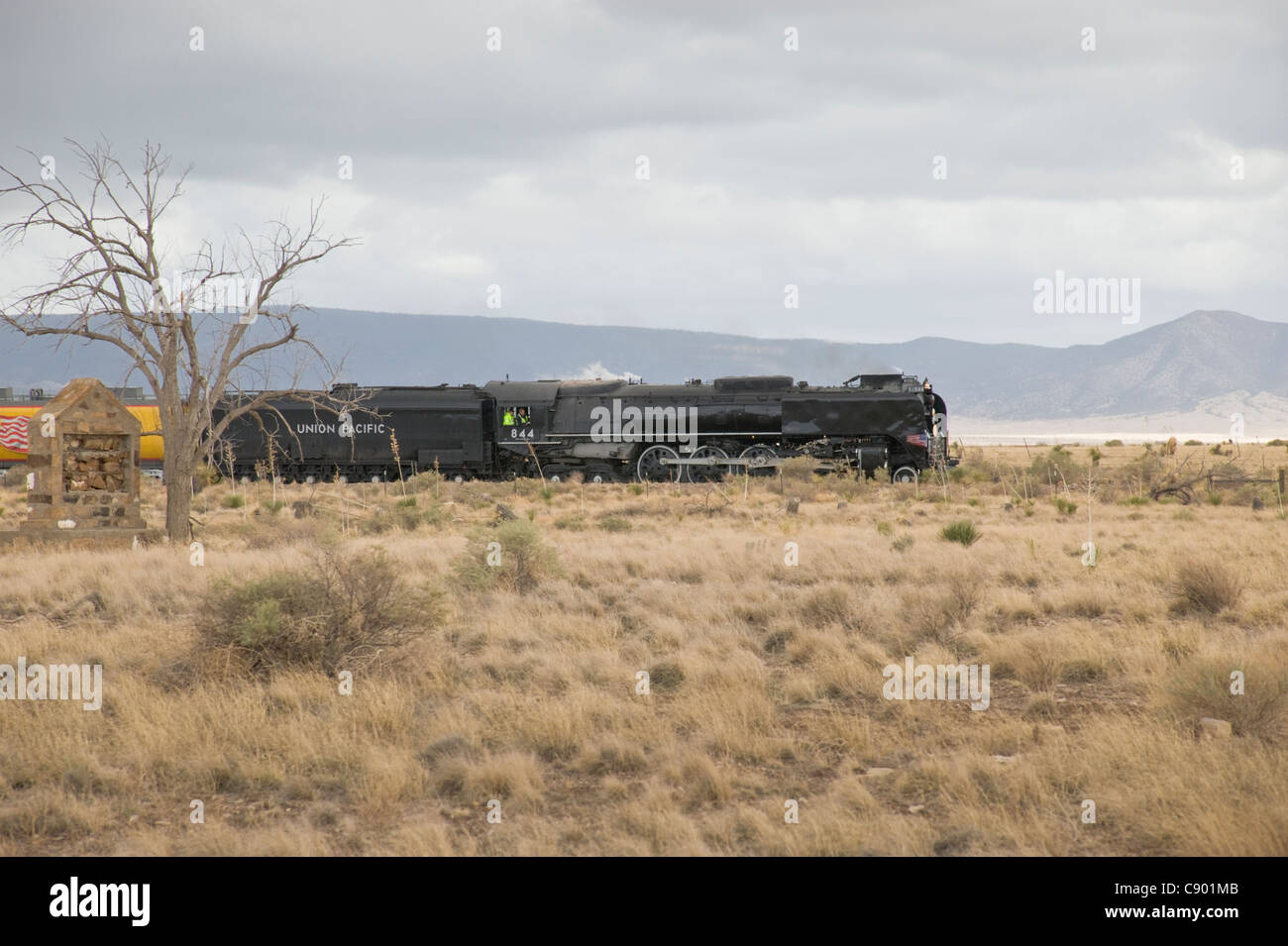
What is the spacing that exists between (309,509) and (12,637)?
49.1 feet

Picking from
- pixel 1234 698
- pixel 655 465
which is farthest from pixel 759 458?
pixel 1234 698

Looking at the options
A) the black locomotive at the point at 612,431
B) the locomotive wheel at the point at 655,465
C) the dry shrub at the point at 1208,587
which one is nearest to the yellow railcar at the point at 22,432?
the black locomotive at the point at 612,431

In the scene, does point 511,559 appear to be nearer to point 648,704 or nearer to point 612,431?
point 648,704

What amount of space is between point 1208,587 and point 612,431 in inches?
1013

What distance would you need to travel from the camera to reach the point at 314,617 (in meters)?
10.1

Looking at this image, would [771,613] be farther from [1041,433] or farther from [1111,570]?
[1041,433]

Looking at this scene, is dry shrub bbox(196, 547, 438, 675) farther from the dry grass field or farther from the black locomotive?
the black locomotive

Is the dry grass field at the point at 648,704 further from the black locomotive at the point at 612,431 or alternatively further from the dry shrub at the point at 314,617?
the black locomotive at the point at 612,431

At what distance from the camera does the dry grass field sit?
21.6ft

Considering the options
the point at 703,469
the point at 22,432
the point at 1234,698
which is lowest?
the point at 1234,698

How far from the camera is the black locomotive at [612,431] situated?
118 ft

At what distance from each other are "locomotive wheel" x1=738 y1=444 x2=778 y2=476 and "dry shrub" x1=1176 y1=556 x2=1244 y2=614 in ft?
76.4

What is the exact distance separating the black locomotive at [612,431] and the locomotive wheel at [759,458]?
0.14ft

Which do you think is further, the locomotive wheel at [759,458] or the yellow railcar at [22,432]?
the yellow railcar at [22,432]
